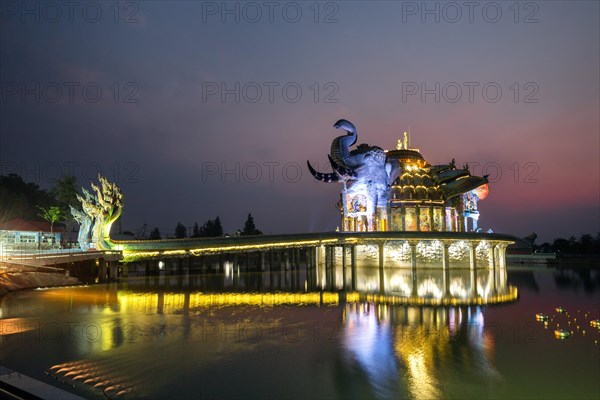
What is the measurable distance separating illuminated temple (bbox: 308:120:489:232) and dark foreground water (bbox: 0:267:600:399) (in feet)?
78.0

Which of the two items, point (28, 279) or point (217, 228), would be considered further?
point (217, 228)

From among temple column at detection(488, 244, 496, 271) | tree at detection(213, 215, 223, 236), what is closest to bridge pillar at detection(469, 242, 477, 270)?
temple column at detection(488, 244, 496, 271)

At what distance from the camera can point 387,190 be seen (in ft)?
156

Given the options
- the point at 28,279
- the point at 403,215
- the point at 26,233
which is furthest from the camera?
the point at 403,215

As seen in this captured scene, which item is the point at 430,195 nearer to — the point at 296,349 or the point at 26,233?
the point at 296,349

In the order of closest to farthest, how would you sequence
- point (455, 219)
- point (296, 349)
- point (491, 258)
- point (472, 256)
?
point (296, 349)
point (472, 256)
point (491, 258)
point (455, 219)

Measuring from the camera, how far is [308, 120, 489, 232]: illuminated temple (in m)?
46.8

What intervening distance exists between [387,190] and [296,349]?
3556cm

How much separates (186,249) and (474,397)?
30053 mm

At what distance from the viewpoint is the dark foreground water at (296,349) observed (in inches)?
403

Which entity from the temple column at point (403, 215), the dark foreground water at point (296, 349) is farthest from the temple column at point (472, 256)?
the dark foreground water at point (296, 349)

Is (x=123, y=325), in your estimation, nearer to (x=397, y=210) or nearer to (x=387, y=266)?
(x=387, y=266)

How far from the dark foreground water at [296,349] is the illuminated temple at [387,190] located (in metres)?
23.8

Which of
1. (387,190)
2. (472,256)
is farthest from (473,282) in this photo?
(387,190)
